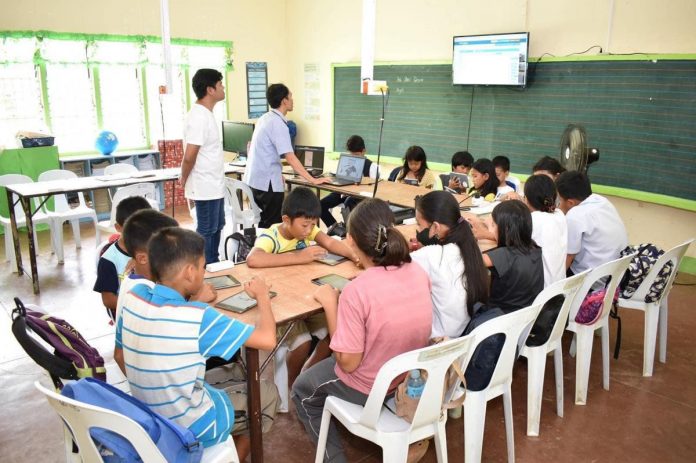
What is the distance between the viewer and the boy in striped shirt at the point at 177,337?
156cm

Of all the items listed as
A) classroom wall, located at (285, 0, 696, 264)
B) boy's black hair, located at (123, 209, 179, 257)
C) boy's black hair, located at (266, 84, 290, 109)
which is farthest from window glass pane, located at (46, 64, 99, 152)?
boy's black hair, located at (123, 209, 179, 257)

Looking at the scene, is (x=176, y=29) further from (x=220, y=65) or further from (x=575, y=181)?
(x=575, y=181)

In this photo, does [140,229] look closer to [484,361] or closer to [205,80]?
[484,361]

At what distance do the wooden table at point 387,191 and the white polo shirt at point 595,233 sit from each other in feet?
3.65

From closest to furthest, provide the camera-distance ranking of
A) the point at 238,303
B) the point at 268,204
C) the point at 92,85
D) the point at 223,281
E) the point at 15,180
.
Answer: the point at 238,303 → the point at 223,281 → the point at 268,204 → the point at 15,180 → the point at 92,85

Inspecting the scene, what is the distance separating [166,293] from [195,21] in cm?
650

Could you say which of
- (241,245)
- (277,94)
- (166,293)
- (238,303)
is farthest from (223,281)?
(277,94)

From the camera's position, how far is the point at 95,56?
21.7ft

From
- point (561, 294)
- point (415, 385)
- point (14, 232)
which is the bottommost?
point (14, 232)

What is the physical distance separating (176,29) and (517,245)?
6078mm

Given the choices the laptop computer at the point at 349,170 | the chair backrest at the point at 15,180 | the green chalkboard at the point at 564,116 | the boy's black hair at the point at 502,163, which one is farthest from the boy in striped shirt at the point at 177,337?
the green chalkboard at the point at 564,116

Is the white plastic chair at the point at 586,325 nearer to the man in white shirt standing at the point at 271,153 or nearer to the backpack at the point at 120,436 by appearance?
the backpack at the point at 120,436

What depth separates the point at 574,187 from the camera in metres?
3.23

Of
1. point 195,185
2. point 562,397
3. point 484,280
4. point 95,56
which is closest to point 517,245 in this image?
point 484,280
